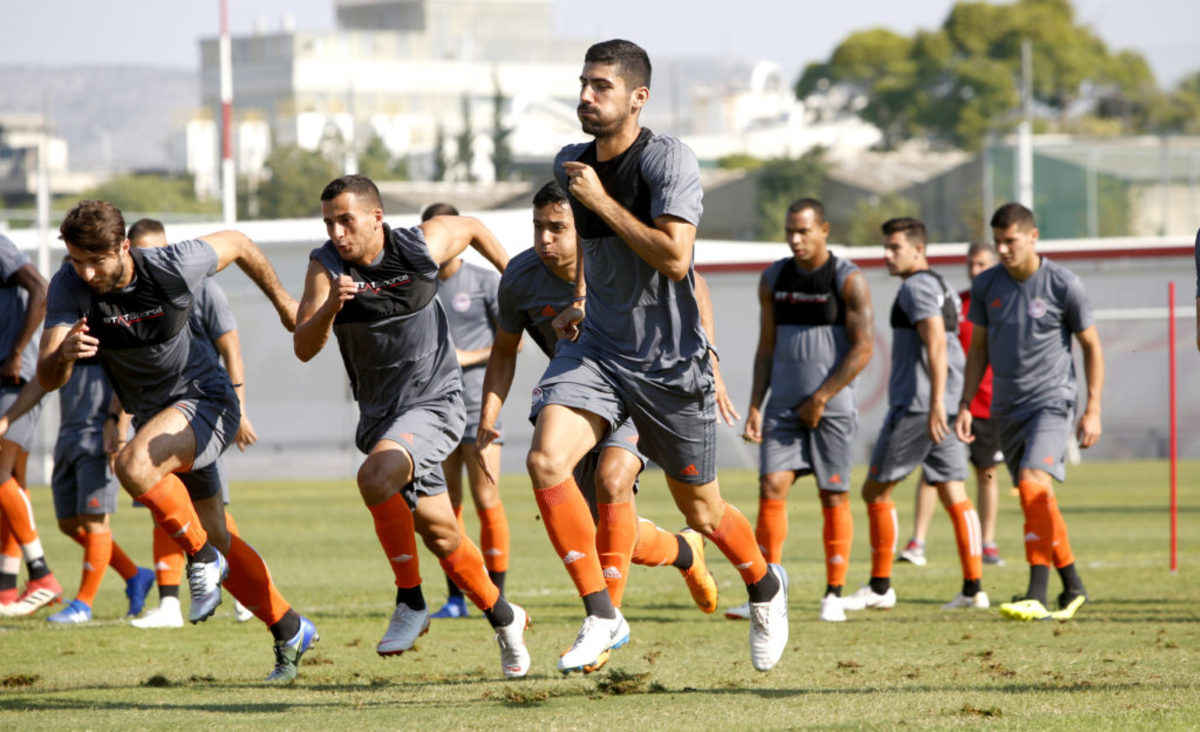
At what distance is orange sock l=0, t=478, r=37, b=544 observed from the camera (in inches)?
402

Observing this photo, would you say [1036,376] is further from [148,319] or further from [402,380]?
[148,319]

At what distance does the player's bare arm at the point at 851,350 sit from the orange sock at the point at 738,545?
8.93 ft

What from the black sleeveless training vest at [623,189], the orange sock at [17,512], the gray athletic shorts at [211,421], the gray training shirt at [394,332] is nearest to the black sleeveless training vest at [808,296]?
the gray training shirt at [394,332]

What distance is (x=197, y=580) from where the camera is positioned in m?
7.16

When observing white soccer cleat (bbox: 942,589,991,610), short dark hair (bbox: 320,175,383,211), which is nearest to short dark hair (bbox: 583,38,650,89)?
short dark hair (bbox: 320,175,383,211)

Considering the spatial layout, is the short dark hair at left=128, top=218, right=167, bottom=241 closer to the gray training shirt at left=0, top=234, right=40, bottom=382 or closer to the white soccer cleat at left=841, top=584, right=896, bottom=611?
the gray training shirt at left=0, top=234, right=40, bottom=382

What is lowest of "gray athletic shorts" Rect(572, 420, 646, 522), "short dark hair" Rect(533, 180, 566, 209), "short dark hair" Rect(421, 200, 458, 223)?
"gray athletic shorts" Rect(572, 420, 646, 522)

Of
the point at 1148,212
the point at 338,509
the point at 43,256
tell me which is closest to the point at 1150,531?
the point at 338,509

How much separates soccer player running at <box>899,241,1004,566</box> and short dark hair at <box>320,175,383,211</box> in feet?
19.1

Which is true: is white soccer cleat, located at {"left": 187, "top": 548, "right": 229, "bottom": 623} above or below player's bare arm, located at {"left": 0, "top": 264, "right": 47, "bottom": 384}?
below

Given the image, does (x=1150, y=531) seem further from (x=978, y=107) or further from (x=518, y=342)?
(x=978, y=107)

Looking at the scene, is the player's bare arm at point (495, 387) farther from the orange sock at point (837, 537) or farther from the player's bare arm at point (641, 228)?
the orange sock at point (837, 537)

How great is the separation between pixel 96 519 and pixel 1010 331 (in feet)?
18.4

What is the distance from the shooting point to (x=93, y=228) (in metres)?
6.63
